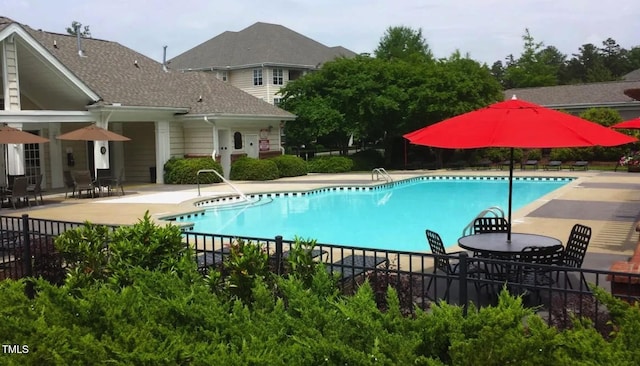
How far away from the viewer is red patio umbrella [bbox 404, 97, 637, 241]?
6441 millimetres

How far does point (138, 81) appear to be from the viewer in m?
26.1

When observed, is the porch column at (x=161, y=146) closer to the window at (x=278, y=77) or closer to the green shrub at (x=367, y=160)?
the green shrub at (x=367, y=160)

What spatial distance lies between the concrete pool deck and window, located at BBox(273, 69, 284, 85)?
19777 millimetres

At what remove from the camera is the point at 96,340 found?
3.90 m

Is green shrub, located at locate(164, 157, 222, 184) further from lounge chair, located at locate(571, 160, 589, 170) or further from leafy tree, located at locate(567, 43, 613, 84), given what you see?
leafy tree, located at locate(567, 43, 613, 84)

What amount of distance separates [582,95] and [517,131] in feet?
124

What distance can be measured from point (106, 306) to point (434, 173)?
88.5 ft

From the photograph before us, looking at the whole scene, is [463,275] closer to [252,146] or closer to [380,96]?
[252,146]

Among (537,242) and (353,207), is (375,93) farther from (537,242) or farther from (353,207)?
(537,242)

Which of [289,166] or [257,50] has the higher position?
[257,50]

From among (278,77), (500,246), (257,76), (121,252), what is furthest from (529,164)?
(121,252)

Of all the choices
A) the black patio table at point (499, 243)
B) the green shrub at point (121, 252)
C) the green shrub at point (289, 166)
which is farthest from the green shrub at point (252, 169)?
the green shrub at point (121, 252)

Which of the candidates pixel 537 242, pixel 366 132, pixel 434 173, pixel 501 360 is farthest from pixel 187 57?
pixel 501 360

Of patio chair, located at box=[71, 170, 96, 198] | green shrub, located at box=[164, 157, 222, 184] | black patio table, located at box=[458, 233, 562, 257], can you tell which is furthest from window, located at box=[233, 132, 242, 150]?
black patio table, located at box=[458, 233, 562, 257]
